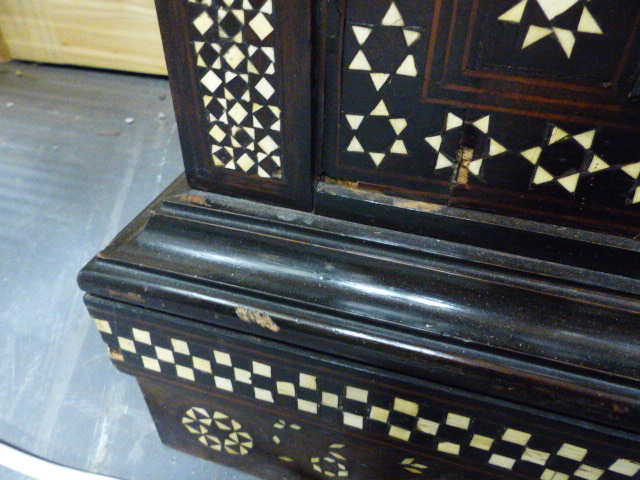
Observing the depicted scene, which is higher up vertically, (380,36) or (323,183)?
(380,36)

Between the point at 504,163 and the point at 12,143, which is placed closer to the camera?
the point at 504,163

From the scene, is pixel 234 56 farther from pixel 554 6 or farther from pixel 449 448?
pixel 449 448

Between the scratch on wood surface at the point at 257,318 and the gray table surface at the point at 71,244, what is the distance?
1.63 ft

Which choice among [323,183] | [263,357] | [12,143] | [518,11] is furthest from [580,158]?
[12,143]

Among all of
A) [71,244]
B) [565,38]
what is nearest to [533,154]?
[565,38]

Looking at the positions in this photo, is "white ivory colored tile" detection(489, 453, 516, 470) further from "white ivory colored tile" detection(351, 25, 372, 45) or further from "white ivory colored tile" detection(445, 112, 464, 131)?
"white ivory colored tile" detection(351, 25, 372, 45)

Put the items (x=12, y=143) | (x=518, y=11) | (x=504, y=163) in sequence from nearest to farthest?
1. (x=518, y=11)
2. (x=504, y=163)
3. (x=12, y=143)

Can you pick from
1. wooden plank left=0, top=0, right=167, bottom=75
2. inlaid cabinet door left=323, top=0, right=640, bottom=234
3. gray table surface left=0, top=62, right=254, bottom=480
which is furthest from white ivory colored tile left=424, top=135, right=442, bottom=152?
wooden plank left=0, top=0, right=167, bottom=75

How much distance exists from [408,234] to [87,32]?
2275 millimetres

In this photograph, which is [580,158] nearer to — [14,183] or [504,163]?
[504,163]

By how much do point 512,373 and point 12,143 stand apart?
1882 mm

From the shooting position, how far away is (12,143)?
184 cm

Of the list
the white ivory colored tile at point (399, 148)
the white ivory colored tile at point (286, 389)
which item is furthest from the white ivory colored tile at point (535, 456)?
the white ivory colored tile at point (399, 148)

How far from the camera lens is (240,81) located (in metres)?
0.67
